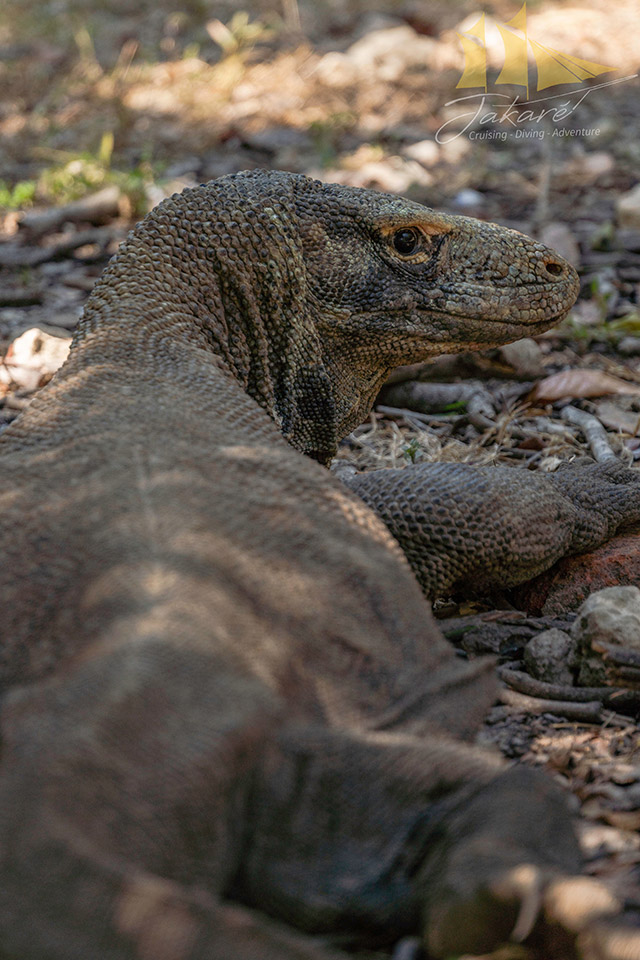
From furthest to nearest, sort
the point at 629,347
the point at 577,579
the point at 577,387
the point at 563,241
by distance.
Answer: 1. the point at 563,241
2. the point at 629,347
3. the point at 577,387
4. the point at 577,579

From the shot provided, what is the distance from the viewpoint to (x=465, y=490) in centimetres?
306

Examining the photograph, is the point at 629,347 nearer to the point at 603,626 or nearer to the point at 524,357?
the point at 524,357

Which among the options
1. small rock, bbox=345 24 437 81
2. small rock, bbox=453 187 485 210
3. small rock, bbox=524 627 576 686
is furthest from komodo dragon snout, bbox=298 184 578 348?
small rock, bbox=345 24 437 81

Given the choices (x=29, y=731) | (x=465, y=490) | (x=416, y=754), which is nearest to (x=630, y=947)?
(x=416, y=754)

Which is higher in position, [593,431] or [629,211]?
[629,211]

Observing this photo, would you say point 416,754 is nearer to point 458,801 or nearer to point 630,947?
point 458,801

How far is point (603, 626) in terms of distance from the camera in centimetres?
270

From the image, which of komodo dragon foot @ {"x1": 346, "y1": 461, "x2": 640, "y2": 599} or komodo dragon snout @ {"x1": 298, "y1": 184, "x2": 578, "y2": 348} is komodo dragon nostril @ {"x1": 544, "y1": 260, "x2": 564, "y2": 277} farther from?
komodo dragon foot @ {"x1": 346, "y1": 461, "x2": 640, "y2": 599}

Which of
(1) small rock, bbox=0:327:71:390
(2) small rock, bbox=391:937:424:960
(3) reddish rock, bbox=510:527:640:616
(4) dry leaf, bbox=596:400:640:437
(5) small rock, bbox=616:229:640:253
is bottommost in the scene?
(4) dry leaf, bbox=596:400:640:437

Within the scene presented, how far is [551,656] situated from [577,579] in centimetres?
48

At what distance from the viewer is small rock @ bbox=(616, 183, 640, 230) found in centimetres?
702

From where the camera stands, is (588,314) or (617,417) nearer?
(617,417)

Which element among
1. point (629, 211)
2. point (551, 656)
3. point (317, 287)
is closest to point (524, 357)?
point (317, 287)

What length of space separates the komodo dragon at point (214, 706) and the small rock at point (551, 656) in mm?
518
